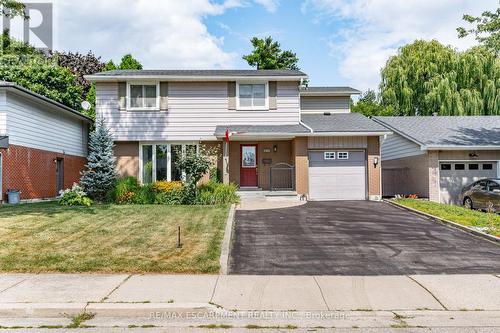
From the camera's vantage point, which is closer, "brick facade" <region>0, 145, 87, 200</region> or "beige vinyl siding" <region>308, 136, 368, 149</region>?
"brick facade" <region>0, 145, 87, 200</region>

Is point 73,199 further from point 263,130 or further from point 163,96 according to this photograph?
point 263,130

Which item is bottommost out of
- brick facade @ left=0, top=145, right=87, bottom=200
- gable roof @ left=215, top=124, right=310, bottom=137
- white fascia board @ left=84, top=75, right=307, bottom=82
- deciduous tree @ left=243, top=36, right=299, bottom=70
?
brick facade @ left=0, top=145, right=87, bottom=200

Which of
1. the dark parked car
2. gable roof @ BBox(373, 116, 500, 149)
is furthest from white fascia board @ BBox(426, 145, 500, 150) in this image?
the dark parked car

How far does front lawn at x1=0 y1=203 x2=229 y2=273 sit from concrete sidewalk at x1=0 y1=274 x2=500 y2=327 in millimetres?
528

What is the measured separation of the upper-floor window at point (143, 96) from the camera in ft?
62.5

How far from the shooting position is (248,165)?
1942 centimetres

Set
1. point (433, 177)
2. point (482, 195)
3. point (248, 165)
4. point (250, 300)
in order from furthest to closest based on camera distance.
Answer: point (248, 165) < point (433, 177) < point (482, 195) < point (250, 300)

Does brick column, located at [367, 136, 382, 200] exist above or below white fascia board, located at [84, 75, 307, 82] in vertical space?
below

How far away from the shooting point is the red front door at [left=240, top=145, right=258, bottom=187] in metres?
19.4

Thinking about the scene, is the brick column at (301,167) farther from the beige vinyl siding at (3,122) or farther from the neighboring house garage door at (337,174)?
the beige vinyl siding at (3,122)

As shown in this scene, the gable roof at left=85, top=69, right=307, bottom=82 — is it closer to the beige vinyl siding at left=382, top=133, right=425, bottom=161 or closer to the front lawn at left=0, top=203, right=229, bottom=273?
the beige vinyl siding at left=382, top=133, right=425, bottom=161

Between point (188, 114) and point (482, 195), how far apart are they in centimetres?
1383

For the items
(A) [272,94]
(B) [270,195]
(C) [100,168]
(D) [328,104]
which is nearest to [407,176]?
(D) [328,104]

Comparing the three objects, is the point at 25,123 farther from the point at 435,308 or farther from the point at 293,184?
the point at 435,308
